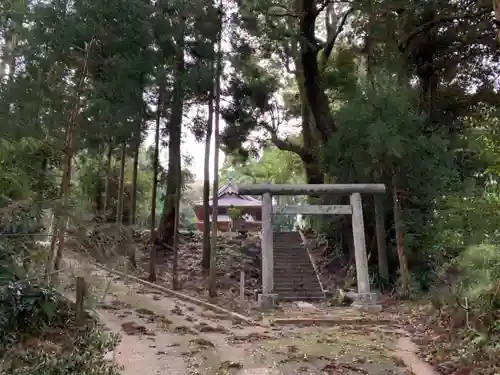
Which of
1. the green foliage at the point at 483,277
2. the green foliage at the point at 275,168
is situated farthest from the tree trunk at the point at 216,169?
the green foliage at the point at 275,168

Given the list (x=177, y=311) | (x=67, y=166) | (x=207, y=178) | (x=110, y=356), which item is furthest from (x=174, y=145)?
(x=110, y=356)

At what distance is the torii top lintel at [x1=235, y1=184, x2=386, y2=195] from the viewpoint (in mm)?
10414

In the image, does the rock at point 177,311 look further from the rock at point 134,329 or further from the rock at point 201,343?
the rock at point 201,343

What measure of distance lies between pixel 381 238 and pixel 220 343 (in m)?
6.09

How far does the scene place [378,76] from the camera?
1123 cm

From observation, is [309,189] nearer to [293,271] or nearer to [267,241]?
[267,241]

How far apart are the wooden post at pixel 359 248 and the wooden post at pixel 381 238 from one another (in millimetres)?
894

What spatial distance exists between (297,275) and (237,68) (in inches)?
220

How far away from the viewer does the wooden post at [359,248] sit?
9.92 meters

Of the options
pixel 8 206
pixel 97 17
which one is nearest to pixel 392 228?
pixel 97 17

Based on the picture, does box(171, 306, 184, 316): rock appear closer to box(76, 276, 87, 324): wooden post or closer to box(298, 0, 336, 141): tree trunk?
box(76, 276, 87, 324): wooden post

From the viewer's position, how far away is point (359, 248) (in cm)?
1026

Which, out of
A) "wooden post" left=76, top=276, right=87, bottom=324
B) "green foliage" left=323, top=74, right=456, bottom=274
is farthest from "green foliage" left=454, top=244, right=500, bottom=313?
"green foliage" left=323, top=74, right=456, bottom=274

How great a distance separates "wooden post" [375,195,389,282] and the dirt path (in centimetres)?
354
